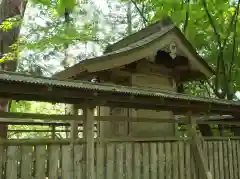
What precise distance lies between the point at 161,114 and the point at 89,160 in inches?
170

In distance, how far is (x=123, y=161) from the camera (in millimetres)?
6543

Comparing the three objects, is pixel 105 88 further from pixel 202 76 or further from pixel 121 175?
pixel 202 76

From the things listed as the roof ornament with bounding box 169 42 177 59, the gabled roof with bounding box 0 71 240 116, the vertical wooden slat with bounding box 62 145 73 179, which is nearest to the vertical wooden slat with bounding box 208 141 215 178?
the gabled roof with bounding box 0 71 240 116

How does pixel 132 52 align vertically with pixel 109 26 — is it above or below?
below

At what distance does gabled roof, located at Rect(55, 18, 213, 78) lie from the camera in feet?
26.3

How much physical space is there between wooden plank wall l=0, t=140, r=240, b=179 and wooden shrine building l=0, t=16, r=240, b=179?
17 mm

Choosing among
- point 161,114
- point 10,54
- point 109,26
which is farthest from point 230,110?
point 109,26

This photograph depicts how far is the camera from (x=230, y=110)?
9039 mm

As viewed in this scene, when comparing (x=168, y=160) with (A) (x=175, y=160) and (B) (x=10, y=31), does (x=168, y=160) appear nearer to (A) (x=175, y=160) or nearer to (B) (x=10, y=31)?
(A) (x=175, y=160)

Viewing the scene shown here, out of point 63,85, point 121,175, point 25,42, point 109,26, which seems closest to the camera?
point 63,85

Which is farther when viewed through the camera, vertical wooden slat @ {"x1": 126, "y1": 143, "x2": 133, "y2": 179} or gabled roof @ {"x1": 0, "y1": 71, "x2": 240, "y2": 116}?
vertical wooden slat @ {"x1": 126, "y1": 143, "x2": 133, "y2": 179}

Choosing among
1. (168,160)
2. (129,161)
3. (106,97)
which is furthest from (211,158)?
(106,97)

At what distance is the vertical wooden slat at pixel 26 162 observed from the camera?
5121 millimetres

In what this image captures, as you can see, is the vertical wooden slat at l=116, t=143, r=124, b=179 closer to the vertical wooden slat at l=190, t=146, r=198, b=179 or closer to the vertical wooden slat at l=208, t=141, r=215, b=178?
the vertical wooden slat at l=190, t=146, r=198, b=179
